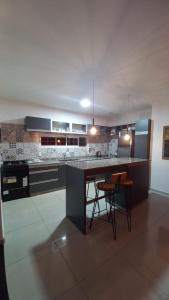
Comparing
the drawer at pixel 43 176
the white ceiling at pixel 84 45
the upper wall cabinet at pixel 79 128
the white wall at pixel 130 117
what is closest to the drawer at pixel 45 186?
the drawer at pixel 43 176

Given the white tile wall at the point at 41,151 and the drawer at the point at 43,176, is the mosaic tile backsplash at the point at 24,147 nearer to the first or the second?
the white tile wall at the point at 41,151

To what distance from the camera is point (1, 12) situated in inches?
48.0

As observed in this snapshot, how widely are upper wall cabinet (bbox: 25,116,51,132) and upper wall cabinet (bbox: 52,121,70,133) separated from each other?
14.6 inches

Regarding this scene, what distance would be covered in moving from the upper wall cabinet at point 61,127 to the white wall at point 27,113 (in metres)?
0.14

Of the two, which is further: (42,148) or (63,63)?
(42,148)

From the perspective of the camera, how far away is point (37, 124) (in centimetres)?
387

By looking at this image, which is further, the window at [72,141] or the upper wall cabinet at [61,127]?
the window at [72,141]

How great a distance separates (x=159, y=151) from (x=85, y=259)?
3.38 metres

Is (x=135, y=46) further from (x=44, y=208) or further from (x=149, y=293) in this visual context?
(x=44, y=208)

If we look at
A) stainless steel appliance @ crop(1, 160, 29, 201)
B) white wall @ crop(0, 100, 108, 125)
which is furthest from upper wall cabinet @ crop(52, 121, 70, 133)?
stainless steel appliance @ crop(1, 160, 29, 201)

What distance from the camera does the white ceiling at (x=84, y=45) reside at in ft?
3.87

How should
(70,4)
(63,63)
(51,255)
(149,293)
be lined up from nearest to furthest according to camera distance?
(70,4)
(149,293)
(51,255)
(63,63)

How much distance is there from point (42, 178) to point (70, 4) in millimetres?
3437

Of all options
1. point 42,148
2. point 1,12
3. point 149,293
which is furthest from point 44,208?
point 1,12
